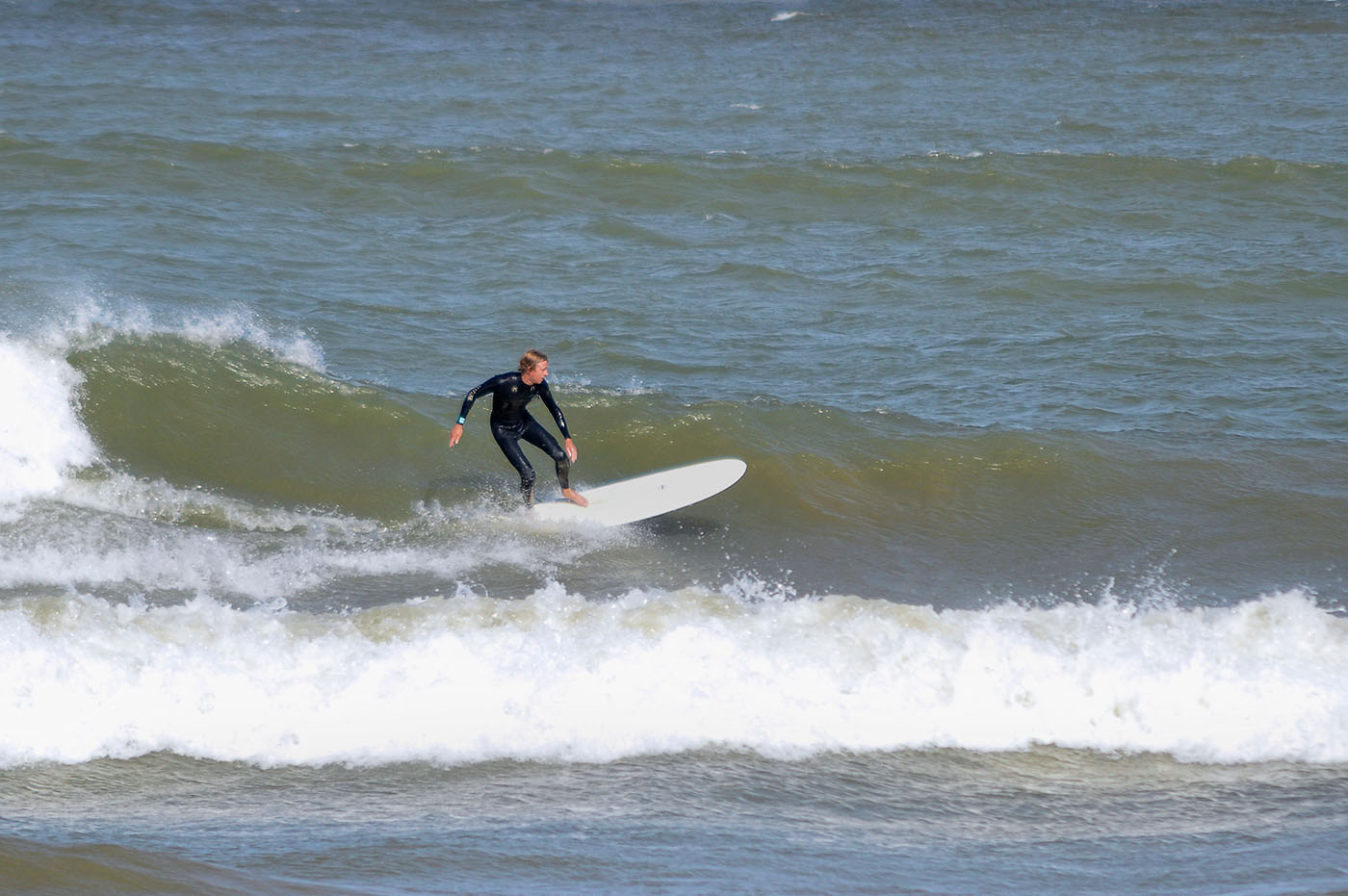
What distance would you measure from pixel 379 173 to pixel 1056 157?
38.7 ft

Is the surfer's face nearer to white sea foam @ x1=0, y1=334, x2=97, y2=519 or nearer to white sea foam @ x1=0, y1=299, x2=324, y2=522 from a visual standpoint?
white sea foam @ x1=0, y1=299, x2=324, y2=522

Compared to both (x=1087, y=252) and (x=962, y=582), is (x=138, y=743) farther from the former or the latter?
(x=1087, y=252)

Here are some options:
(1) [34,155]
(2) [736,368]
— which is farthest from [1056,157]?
(1) [34,155]

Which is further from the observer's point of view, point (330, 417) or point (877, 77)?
point (877, 77)

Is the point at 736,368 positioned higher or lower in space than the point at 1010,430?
higher

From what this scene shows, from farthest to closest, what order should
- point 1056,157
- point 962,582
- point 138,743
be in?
point 1056,157
point 962,582
point 138,743

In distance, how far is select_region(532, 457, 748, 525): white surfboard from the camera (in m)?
11.3

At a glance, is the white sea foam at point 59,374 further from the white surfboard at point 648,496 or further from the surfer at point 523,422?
the white surfboard at point 648,496

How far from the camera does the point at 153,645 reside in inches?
328

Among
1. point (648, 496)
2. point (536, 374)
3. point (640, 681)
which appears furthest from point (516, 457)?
point (640, 681)

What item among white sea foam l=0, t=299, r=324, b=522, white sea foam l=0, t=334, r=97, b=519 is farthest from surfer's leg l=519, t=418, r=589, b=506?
white sea foam l=0, t=334, r=97, b=519

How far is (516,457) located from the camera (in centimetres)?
1148

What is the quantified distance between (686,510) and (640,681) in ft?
11.8

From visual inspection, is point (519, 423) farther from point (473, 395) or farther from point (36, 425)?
point (36, 425)
